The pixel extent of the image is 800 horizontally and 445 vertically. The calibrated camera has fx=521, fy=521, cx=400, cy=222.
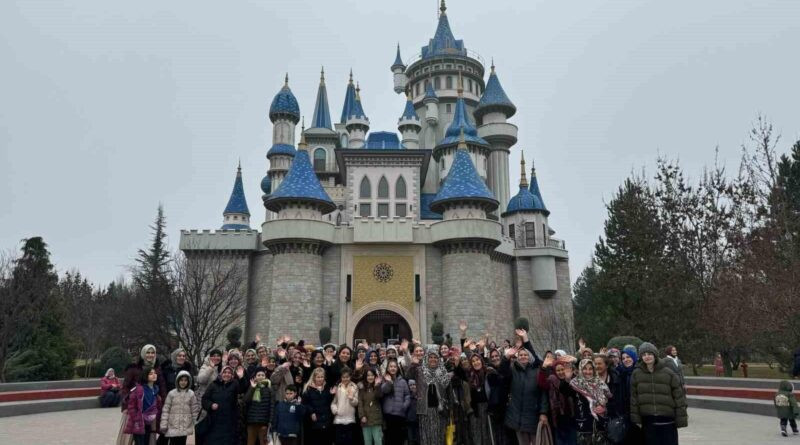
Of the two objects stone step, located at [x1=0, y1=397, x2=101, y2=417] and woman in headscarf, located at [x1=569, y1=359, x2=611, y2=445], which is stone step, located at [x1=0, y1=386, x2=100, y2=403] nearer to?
stone step, located at [x1=0, y1=397, x2=101, y2=417]

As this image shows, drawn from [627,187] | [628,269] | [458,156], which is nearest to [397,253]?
[458,156]

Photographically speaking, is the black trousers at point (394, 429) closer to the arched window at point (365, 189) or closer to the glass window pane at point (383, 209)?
the glass window pane at point (383, 209)

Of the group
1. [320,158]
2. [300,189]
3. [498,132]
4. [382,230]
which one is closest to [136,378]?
[300,189]

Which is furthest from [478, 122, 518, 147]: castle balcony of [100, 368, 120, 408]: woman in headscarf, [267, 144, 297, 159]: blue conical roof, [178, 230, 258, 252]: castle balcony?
[100, 368, 120, 408]: woman in headscarf

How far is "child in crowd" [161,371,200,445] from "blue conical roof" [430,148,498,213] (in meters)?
21.4

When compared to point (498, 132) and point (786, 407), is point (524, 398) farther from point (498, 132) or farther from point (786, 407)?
point (498, 132)

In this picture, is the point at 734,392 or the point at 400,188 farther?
the point at 400,188

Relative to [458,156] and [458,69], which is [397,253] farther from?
[458,69]

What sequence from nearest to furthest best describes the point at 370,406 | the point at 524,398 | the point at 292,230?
the point at 524,398
the point at 370,406
the point at 292,230

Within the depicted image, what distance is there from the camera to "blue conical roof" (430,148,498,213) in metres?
27.3

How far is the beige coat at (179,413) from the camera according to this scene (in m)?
6.86

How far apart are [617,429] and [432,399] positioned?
2701 millimetres

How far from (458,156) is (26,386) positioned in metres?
21.6

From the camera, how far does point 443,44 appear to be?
44344 mm
